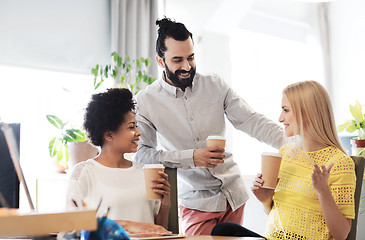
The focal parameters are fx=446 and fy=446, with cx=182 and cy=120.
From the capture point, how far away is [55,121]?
3.40 metres

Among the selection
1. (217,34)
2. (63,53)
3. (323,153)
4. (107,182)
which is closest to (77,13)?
(63,53)

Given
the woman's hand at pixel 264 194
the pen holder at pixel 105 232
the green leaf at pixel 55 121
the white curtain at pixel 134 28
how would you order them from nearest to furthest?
→ the pen holder at pixel 105 232 → the woman's hand at pixel 264 194 → the green leaf at pixel 55 121 → the white curtain at pixel 134 28

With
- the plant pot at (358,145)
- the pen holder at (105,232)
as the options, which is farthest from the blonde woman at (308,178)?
the plant pot at (358,145)

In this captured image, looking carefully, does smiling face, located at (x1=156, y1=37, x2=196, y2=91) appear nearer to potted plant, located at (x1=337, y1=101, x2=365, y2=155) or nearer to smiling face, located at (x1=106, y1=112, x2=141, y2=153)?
smiling face, located at (x1=106, y1=112, x2=141, y2=153)

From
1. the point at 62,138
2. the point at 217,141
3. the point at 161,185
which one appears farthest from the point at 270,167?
the point at 62,138

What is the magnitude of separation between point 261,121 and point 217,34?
2.31 m

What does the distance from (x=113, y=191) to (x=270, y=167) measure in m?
0.60

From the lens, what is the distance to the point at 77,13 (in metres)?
3.93

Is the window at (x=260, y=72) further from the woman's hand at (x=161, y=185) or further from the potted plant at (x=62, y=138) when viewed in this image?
the woman's hand at (x=161, y=185)

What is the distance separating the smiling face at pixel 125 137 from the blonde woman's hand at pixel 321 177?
73cm

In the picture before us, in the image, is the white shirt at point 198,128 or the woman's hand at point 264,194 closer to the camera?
the woman's hand at point 264,194

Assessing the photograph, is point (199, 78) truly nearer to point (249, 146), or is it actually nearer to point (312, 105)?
point (312, 105)

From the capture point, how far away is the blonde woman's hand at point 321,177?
5.06 ft

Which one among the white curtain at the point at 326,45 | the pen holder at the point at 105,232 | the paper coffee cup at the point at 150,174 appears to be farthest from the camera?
the white curtain at the point at 326,45
